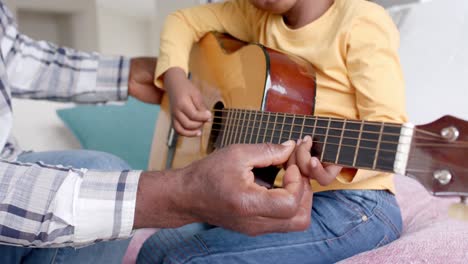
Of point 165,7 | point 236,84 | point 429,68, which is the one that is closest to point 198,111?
point 236,84

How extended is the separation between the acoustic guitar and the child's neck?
4.4 inches

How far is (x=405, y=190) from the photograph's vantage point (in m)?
1.28

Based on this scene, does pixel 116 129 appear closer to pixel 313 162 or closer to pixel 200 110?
pixel 200 110

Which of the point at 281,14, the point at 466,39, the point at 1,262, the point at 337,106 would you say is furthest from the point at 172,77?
the point at 466,39

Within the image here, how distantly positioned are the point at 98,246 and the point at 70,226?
24 centimetres

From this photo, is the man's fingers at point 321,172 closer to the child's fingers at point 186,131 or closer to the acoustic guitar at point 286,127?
the acoustic guitar at point 286,127

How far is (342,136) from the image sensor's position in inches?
26.5

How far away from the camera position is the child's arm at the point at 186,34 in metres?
1.12

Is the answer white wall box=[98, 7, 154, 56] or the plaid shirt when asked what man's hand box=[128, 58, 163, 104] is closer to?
the plaid shirt

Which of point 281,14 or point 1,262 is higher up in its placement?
point 281,14

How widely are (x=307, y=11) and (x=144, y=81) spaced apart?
1.66ft

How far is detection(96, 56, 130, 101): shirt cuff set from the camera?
1355 millimetres

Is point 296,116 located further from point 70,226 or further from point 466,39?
point 466,39

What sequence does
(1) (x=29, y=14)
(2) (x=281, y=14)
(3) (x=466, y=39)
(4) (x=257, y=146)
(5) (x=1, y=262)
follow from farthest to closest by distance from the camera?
(1) (x=29, y=14), (3) (x=466, y=39), (2) (x=281, y=14), (5) (x=1, y=262), (4) (x=257, y=146)
